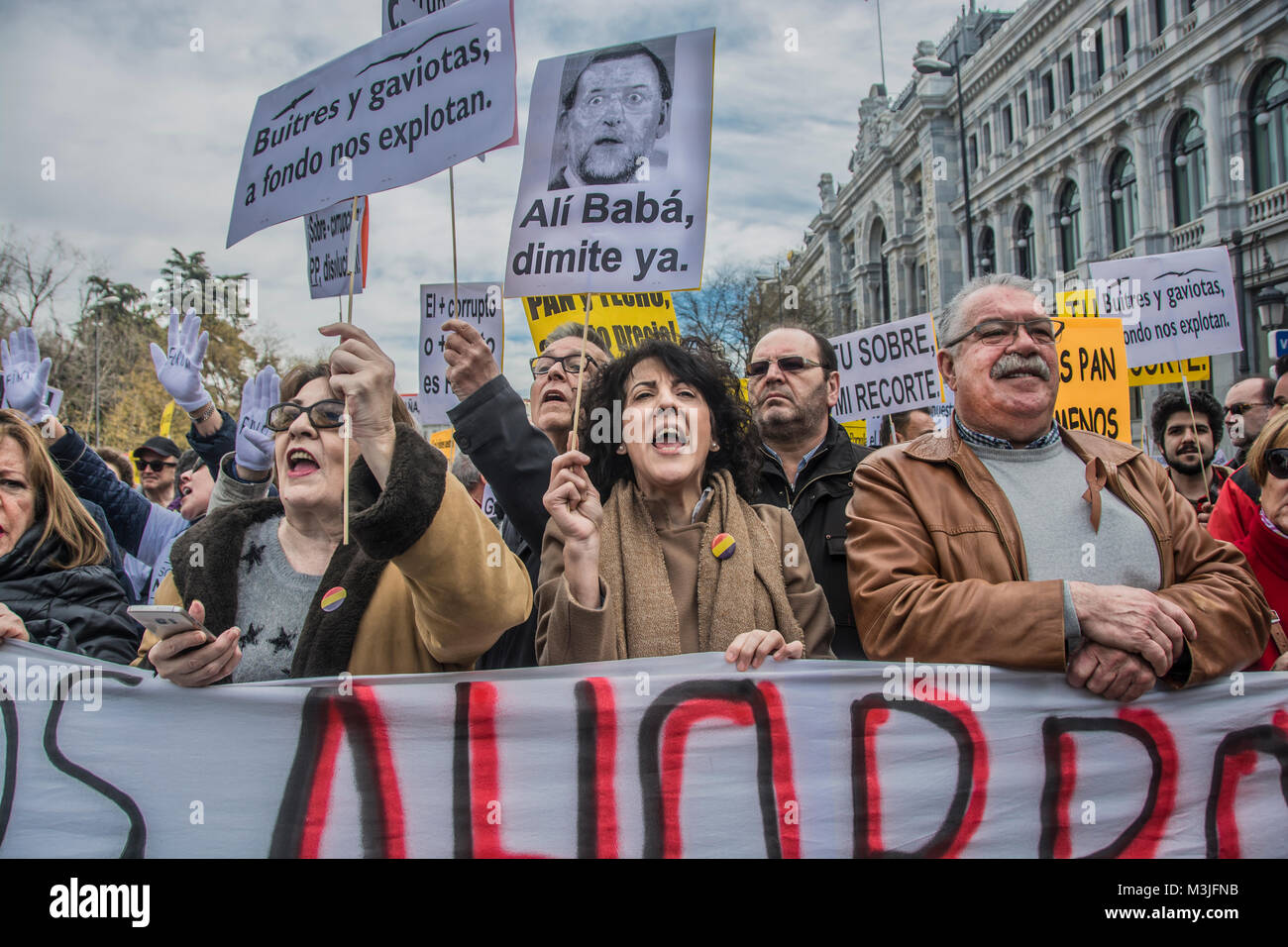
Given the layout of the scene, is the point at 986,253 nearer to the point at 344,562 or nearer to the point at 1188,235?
the point at 1188,235

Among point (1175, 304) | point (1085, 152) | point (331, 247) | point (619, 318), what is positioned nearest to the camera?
point (331, 247)

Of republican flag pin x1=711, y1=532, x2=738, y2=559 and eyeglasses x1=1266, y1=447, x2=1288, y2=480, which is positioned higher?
eyeglasses x1=1266, y1=447, x2=1288, y2=480

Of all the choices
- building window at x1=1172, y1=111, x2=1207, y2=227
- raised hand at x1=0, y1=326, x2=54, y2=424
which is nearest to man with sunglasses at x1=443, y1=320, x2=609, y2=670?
raised hand at x1=0, y1=326, x2=54, y2=424

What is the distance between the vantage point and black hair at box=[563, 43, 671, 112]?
3.02 metres

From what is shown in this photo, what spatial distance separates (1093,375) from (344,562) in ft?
16.8

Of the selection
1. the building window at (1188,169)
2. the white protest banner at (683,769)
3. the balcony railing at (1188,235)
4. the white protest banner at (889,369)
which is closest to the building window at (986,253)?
the building window at (1188,169)

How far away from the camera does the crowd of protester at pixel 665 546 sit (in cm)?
225

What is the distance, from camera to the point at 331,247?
416 cm

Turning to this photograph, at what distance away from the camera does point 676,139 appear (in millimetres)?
3000

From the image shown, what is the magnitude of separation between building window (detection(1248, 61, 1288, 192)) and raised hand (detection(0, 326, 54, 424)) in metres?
24.0

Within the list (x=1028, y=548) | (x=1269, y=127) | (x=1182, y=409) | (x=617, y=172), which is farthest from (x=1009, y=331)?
(x=1269, y=127)

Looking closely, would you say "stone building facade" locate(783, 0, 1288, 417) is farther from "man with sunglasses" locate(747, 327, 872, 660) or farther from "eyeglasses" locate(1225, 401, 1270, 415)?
"man with sunglasses" locate(747, 327, 872, 660)
